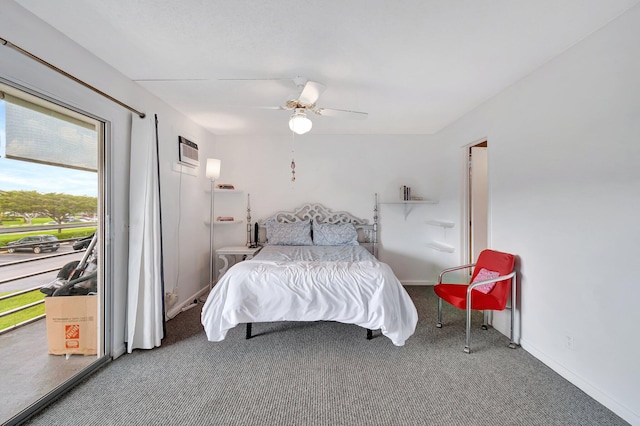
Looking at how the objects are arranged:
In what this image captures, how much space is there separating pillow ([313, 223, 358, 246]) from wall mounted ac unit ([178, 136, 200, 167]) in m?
2.03

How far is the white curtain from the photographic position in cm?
220

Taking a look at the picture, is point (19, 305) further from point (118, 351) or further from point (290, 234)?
point (290, 234)

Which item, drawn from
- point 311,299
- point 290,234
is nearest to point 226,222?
point 290,234

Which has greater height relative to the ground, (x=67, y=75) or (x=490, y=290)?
(x=67, y=75)

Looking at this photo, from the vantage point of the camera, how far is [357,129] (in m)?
3.90

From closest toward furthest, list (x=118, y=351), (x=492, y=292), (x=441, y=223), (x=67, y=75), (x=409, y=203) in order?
(x=67, y=75)
(x=118, y=351)
(x=492, y=292)
(x=441, y=223)
(x=409, y=203)

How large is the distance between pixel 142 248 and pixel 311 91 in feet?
6.79

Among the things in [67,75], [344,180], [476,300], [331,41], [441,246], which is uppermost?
[331,41]

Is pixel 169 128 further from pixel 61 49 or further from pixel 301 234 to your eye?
pixel 301 234

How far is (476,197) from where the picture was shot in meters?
3.45

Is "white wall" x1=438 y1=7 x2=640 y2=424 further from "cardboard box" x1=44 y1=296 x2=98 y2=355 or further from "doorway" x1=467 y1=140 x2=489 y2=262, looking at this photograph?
"cardboard box" x1=44 y1=296 x2=98 y2=355

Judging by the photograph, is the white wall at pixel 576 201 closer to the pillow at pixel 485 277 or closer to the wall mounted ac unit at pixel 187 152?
the pillow at pixel 485 277


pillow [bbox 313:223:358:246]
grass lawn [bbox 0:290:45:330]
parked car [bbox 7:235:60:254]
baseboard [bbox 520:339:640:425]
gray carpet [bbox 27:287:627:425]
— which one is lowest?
gray carpet [bbox 27:287:627:425]

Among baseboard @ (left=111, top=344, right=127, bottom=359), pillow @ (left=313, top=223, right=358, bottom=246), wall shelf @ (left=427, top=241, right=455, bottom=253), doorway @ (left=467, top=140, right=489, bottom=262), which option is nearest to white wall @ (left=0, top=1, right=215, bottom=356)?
baseboard @ (left=111, top=344, right=127, bottom=359)
